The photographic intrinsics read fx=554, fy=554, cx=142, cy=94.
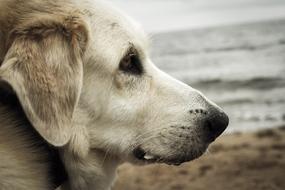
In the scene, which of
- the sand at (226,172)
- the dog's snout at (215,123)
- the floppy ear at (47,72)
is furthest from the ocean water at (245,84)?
the floppy ear at (47,72)

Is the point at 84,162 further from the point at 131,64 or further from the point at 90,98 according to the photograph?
the point at 131,64

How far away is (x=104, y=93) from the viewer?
133 inches

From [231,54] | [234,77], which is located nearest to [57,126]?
[234,77]

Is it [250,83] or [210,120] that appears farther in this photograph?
[250,83]

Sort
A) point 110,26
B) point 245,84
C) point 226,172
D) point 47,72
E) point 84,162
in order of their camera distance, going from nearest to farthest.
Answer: point 47,72
point 84,162
point 110,26
point 226,172
point 245,84

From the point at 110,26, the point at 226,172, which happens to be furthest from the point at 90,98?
the point at 226,172

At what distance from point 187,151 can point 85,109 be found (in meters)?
0.74

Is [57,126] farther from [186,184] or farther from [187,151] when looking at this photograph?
[186,184]

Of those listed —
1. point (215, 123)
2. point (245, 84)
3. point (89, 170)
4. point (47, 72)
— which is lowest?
point (245, 84)

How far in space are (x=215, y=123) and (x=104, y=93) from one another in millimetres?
746

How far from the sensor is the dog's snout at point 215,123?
3.55 m

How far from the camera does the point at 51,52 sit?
303 cm

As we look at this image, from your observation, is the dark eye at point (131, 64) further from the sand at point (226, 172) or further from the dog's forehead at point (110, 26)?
the sand at point (226, 172)

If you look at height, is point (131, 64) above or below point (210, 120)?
above
